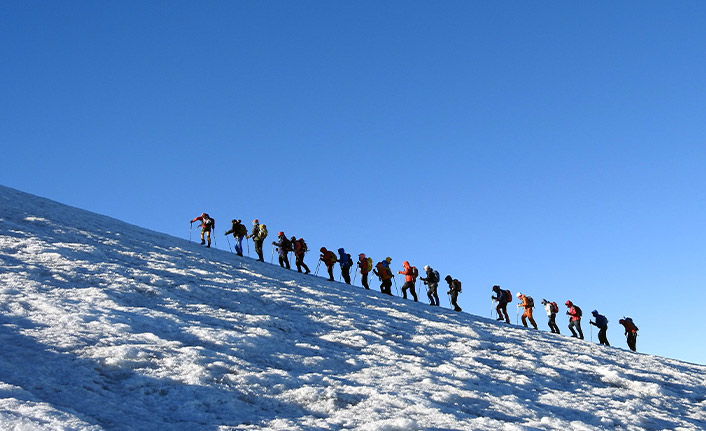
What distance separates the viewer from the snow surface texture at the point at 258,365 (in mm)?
6352

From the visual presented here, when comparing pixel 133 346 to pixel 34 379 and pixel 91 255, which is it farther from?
pixel 91 255

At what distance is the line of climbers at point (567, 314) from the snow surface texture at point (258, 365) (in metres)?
5.19

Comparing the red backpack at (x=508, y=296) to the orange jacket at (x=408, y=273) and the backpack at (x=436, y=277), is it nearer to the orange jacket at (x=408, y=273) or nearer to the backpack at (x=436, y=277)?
the backpack at (x=436, y=277)

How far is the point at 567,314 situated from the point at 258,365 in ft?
54.4

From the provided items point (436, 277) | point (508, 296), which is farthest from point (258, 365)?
point (508, 296)

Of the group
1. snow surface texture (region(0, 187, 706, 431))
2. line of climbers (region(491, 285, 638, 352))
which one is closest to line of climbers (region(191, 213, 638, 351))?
line of climbers (region(491, 285, 638, 352))

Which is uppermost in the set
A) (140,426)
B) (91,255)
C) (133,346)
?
(91,255)

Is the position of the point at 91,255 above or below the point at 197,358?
above

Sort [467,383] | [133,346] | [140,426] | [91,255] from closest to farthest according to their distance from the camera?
[140,426], [133,346], [467,383], [91,255]

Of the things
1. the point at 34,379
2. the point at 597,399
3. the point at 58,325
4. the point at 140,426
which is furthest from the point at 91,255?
the point at 597,399

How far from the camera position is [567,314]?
21.2 meters

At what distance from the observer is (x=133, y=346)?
306 inches

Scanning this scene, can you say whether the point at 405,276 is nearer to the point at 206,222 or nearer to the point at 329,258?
the point at 329,258

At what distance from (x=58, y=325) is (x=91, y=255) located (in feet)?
21.9
